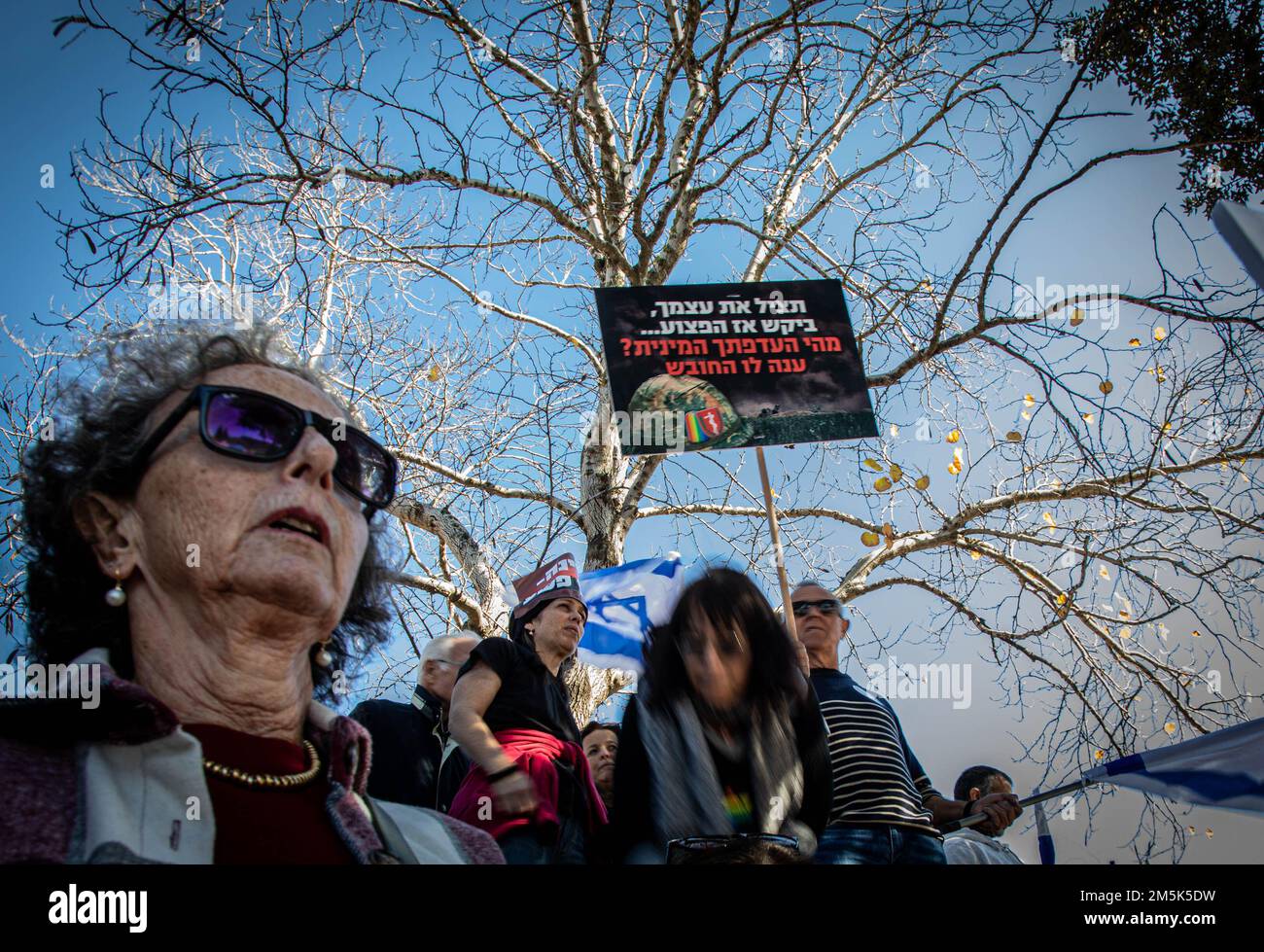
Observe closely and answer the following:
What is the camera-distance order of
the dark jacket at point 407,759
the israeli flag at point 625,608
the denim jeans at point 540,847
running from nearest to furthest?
the denim jeans at point 540,847
the dark jacket at point 407,759
the israeli flag at point 625,608

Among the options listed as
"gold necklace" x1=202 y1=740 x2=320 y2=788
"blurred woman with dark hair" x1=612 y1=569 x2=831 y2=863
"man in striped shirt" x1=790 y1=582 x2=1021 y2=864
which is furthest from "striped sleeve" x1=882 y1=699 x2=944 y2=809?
"gold necklace" x1=202 y1=740 x2=320 y2=788

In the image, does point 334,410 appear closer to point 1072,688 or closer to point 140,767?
point 140,767

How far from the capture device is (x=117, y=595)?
166 cm

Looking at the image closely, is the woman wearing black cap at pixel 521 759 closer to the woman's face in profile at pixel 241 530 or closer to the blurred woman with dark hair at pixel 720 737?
the blurred woman with dark hair at pixel 720 737

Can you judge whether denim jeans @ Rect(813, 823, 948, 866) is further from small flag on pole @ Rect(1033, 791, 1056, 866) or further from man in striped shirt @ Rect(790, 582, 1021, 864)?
small flag on pole @ Rect(1033, 791, 1056, 866)

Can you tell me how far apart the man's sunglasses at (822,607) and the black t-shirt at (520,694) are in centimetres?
110

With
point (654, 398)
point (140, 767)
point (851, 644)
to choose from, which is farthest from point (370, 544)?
point (851, 644)

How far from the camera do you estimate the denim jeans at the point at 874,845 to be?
2.92m

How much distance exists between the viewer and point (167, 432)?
1737 mm

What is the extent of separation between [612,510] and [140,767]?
17.0ft

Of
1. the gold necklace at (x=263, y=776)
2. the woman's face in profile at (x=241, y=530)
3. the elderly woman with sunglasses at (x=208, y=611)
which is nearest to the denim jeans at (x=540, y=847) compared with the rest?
the elderly woman with sunglasses at (x=208, y=611)
